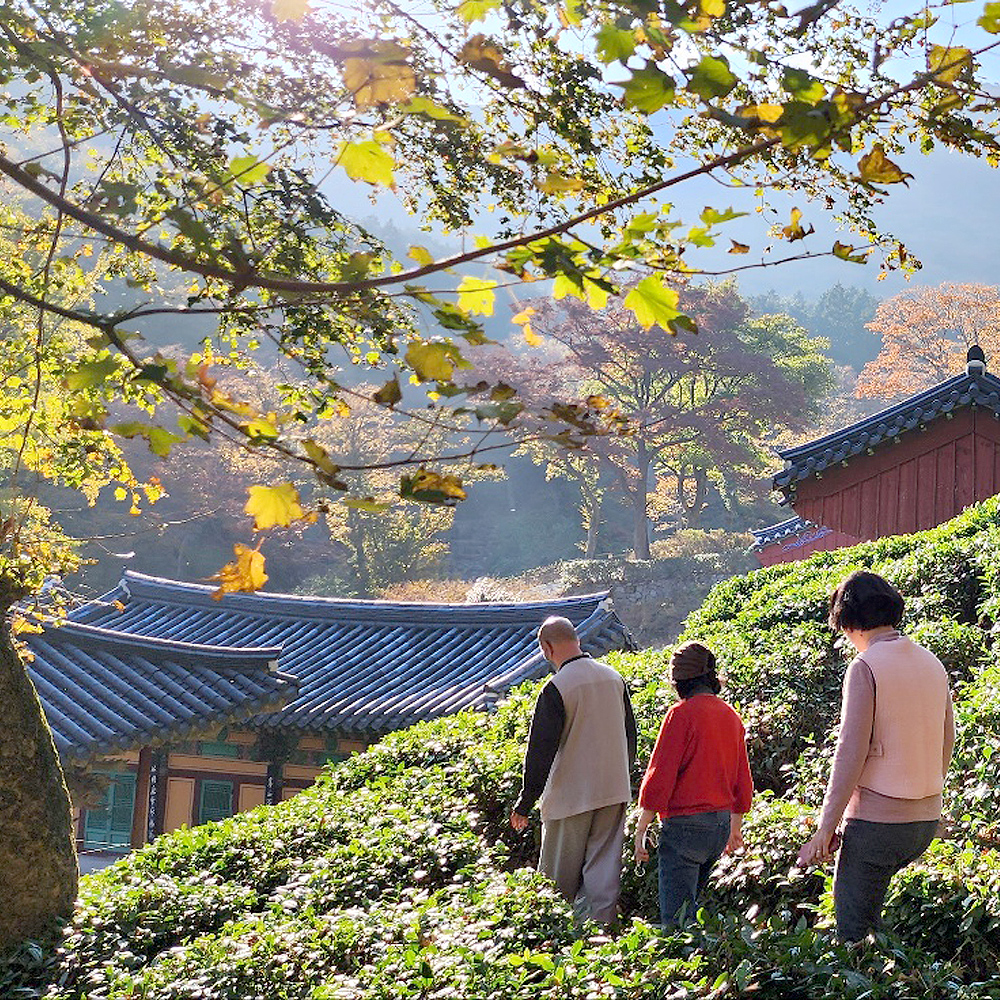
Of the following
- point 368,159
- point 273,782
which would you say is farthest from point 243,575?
point 273,782

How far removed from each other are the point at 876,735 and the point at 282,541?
143 feet

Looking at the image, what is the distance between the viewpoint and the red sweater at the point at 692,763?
17.3 ft

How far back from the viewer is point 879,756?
4.07m

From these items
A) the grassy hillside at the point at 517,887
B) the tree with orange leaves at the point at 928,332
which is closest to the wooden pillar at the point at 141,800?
the grassy hillside at the point at 517,887

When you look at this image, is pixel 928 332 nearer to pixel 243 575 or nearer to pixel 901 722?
pixel 901 722

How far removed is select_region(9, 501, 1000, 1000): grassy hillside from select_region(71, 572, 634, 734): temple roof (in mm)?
7063

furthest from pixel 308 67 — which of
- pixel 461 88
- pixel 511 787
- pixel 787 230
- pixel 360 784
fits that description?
pixel 360 784

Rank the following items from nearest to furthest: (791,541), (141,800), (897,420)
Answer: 1. (141,800)
2. (897,420)
3. (791,541)

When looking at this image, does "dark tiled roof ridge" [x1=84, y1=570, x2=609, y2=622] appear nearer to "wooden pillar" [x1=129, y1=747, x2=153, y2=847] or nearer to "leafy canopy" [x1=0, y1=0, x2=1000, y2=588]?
"wooden pillar" [x1=129, y1=747, x2=153, y2=847]

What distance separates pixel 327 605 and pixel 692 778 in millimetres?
15270

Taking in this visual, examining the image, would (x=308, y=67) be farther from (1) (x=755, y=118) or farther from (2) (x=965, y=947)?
(2) (x=965, y=947)

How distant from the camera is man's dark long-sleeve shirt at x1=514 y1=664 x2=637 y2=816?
587cm

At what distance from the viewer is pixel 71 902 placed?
6.77 m

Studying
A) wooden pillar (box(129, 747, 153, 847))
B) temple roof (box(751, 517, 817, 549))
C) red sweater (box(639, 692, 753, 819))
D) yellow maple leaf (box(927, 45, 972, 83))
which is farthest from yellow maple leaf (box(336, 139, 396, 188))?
temple roof (box(751, 517, 817, 549))
